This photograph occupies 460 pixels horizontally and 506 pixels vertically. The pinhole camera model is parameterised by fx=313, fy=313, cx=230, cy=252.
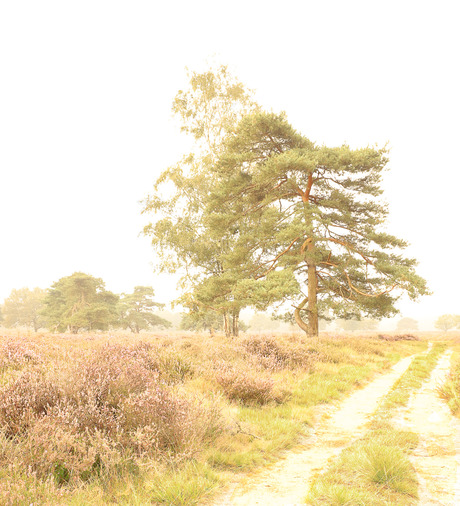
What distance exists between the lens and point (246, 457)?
12.6 feet

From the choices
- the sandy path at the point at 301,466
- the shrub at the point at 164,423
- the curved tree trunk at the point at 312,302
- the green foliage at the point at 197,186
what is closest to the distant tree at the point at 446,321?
the green foliage at the point at 197,186

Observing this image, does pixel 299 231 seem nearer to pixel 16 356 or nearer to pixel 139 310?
pixel 16 356

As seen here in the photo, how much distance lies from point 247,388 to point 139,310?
4569 cm

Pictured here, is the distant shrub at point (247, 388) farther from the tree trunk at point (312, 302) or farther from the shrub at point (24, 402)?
the tree trunk at point (312, 302)

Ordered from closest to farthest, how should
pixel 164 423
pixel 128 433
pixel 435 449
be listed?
pixel 128 433 → pixel 164 423 → pixel 435 449

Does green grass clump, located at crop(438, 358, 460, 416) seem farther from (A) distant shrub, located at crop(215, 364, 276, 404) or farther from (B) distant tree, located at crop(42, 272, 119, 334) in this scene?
(B) distant tree, located at crop(42, 272, 119, 334)

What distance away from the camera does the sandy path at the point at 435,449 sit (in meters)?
3.10

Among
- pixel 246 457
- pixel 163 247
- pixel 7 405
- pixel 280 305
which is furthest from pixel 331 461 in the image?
pixel 163 247

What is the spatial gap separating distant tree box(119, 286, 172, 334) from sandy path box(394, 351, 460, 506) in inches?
1686

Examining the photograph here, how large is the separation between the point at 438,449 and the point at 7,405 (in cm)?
534

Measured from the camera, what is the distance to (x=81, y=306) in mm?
37062

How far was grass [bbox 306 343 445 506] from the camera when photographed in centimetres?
296

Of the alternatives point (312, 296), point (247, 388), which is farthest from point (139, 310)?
point (247, 388)

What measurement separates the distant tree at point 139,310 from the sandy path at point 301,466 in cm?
4270
